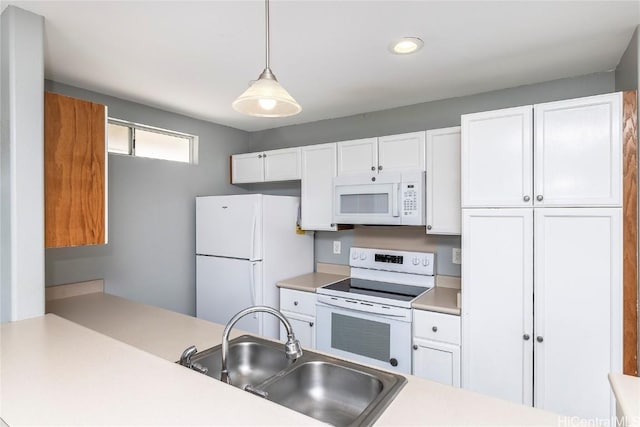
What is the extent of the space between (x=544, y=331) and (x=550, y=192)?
79cm

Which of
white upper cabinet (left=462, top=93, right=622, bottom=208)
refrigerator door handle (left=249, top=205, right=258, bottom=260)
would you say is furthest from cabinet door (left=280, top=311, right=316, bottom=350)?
white upper cabinet (left=462, top=93, right=622, bottom=208)

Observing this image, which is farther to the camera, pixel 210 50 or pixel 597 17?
pixel 210 50

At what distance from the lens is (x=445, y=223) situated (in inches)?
102

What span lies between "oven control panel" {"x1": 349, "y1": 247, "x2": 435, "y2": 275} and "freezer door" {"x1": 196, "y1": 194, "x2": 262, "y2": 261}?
3.01 feet

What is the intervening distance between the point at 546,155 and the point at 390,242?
1.47 m

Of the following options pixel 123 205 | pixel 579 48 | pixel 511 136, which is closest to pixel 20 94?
pixel 123 205

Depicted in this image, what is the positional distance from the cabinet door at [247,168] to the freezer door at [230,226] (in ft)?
1.71

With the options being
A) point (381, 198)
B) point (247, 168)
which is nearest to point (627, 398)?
point (381, 198)

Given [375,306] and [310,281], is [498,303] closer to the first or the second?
[375,306]

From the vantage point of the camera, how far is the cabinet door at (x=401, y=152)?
2.69 m

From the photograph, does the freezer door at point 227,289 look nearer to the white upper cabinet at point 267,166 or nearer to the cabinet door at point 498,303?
the white upper cabinet at point 267,166

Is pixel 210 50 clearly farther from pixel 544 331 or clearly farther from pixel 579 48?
pixel 544 331

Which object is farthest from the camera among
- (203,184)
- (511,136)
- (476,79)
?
(203,184)

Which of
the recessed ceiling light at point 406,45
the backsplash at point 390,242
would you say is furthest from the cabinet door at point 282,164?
the recessed ceiling light at point 406,45
